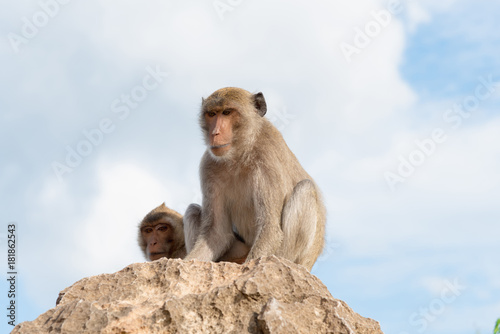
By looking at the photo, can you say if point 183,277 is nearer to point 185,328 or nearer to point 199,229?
point 185,328

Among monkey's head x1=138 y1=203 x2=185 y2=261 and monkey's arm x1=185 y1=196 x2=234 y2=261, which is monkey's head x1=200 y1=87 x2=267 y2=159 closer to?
monkey's arm x1=185 y1=196 x2=234 y2=261

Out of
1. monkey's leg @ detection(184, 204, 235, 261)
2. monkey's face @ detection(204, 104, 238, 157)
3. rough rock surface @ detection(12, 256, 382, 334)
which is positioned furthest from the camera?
monkey's leg @ detection(184, 204, 235, 261)

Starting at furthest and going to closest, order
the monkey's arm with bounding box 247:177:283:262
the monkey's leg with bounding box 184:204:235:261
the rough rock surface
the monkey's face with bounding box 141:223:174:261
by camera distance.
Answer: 1. the monkey's face with bounding box 141:223:174:261
2. the monkey's leg with bounding box 184:204:235:261
3. the monkey's arm with bounding box 247:177:283:262
4. the rough rock surface

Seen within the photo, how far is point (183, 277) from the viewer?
436cm

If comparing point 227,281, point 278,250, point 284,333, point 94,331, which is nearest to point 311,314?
point 284,333

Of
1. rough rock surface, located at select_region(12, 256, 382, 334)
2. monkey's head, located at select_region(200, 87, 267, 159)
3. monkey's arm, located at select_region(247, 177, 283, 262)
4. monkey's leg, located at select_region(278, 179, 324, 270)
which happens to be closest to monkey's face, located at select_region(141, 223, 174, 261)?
monkey's head, located at select_region(200, 87, 267, 159)

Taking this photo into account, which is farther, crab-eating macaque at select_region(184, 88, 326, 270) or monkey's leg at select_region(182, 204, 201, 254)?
monkey's leg at select_region(182, 204, 201, 254)

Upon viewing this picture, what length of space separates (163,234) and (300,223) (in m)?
3.17

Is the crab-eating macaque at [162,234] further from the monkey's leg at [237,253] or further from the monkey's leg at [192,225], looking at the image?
the monkey's leg at [237,253]

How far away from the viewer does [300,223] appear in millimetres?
7332

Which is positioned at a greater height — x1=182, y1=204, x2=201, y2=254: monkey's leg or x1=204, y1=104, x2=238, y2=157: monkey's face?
x1=204, y1=104, x2=238, y2=157: monkey's face

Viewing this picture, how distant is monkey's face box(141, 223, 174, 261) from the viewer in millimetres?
9531

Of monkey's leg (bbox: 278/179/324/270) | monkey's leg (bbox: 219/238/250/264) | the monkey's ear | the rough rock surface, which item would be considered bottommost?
the rough rock surface

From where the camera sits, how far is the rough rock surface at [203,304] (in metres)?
3.85
